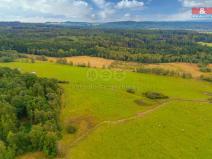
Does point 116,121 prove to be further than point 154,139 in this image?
Yes

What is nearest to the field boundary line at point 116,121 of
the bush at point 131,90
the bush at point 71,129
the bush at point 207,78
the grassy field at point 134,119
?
the grassy field at point 134,119

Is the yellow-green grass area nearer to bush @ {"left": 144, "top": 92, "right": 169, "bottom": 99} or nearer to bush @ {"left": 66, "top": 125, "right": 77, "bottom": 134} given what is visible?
bush @ {"left": 66, "top": 125, "right": 77, "bottom": 134}

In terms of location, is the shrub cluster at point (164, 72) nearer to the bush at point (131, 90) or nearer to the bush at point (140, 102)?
the bush at point (131, 90)

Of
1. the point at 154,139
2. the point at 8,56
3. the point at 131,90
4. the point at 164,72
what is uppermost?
the point at 8,56

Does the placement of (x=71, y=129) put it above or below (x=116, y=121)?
above

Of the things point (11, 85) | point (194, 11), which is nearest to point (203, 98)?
point (194, 11)

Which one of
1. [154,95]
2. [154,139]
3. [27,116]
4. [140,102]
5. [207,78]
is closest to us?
[154,139]

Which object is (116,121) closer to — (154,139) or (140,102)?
(154,139)

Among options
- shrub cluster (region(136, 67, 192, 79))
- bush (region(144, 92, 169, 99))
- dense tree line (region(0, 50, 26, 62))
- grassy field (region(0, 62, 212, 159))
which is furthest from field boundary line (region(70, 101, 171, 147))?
dense tree line (region(0, 50, 26, 62))

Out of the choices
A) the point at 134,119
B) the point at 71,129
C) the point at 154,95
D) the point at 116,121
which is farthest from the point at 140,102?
the point at 71,129
